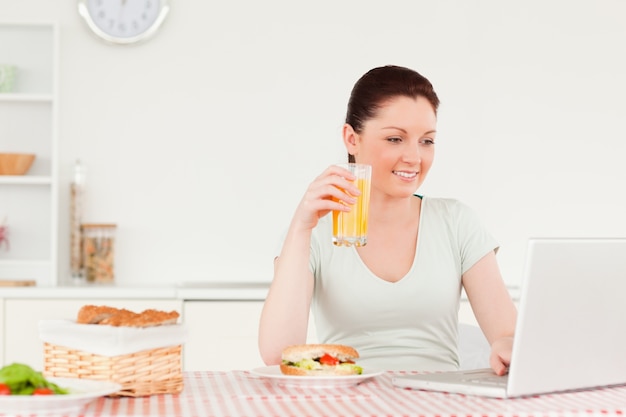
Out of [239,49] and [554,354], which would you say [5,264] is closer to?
[239,49]

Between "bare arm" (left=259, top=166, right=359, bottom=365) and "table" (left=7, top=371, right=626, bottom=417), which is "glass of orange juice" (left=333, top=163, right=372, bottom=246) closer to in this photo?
"bare arm" (left=259, top=166, right=359, bottom=365)

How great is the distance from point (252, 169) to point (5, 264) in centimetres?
110

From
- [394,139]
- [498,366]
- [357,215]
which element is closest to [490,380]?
[498,366]

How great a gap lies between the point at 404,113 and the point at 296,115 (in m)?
1.93

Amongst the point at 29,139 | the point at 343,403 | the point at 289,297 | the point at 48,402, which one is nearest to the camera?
the point at 48,402

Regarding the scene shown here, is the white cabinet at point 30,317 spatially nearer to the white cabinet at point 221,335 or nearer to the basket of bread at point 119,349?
the white cabinet at point 221,335

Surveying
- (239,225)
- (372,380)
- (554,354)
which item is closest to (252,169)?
(239,225)

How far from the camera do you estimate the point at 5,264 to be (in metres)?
4.00

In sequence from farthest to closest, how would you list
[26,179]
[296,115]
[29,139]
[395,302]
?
[296,115], [29,139], [26,179], [395,302]

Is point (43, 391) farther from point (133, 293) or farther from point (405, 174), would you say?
point (133, 293)

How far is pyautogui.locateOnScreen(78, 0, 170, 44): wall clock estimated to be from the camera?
13.4 feet

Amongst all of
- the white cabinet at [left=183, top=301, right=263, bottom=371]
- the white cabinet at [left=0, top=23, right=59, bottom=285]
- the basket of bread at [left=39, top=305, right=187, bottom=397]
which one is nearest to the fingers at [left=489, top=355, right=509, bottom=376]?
the basket of bread at [left=39, top=305, right=187, bottom=397]

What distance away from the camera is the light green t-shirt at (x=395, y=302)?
7.22ft

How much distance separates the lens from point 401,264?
2.27m
